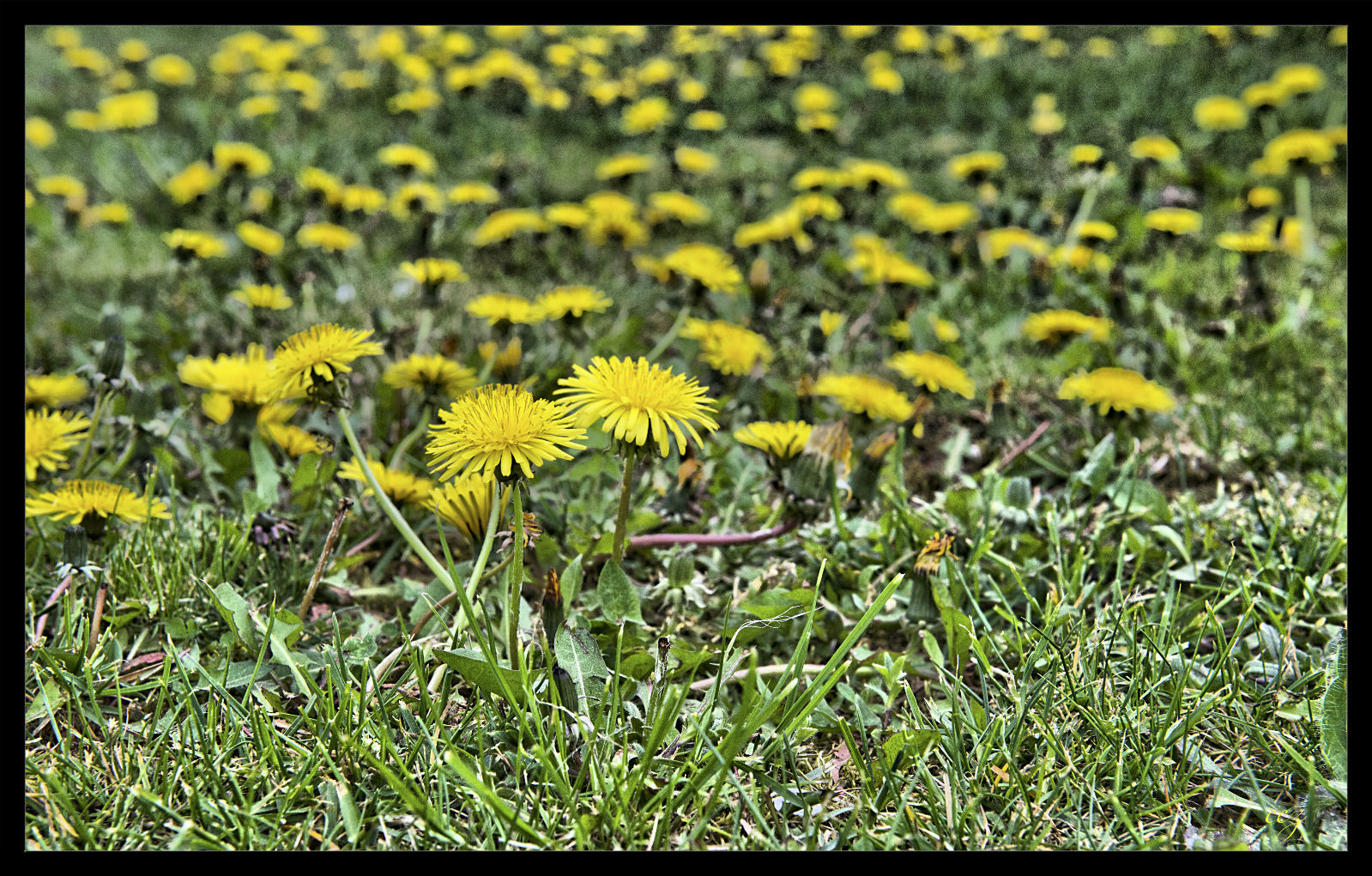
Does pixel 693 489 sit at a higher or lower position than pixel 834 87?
lower

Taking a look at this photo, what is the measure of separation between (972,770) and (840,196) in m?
2.91

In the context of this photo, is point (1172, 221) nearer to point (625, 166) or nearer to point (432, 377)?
point (625, 166)

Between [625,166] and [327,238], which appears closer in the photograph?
[327,238]

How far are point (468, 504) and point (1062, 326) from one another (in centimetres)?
192

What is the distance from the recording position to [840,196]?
4.00 meters

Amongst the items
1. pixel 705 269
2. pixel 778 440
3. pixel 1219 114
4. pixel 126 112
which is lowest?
pixel 778 440

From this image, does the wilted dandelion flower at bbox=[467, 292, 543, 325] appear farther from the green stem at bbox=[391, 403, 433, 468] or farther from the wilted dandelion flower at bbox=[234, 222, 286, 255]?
the wilted dandelion flower at bbox=[234, 222, 286, 255]

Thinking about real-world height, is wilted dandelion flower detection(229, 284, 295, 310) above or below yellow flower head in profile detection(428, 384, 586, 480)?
below

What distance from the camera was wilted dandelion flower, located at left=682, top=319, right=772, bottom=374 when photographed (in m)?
2.52

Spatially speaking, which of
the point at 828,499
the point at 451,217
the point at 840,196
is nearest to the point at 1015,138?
the point at 840,196

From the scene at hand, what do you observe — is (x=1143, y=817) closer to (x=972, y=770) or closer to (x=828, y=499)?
(x=972, y=770)

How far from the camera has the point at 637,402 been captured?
1547mm

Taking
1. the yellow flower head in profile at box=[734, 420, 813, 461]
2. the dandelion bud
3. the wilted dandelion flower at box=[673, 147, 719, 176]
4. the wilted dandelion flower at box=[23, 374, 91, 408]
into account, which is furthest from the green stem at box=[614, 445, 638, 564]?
the wilted dandelion flower at box=[673, 147, 719, 176]

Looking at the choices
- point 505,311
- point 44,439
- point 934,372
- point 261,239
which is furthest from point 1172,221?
point 44,439
